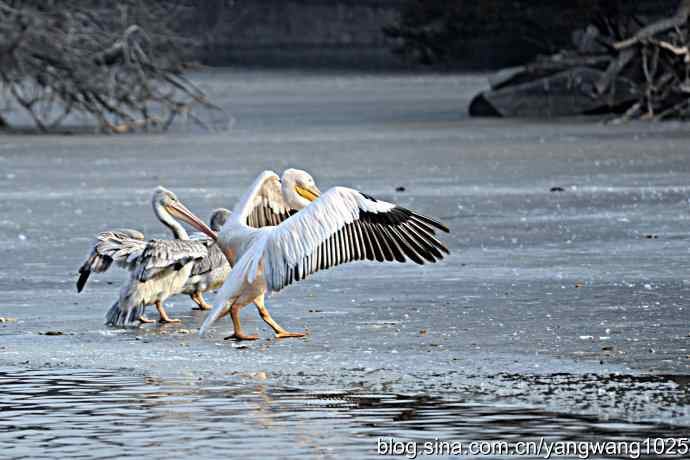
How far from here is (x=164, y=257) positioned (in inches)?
346

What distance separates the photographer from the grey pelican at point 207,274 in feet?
30.4

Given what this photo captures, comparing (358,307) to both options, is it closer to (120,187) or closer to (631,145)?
(120,187)

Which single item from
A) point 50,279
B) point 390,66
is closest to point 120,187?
point 50,279

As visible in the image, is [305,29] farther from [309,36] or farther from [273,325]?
[273,325]

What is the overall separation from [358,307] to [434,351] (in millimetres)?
1482

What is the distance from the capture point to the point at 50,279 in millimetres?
10500

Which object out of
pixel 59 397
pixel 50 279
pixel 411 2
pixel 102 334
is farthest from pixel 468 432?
pixel 411 2

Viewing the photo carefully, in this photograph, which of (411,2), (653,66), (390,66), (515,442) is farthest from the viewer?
(390,66)

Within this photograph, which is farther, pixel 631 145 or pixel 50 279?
pixel 631 145

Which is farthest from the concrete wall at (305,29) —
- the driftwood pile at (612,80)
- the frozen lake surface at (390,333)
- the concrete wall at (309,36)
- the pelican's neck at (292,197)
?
the pelican's neck at (292,197)

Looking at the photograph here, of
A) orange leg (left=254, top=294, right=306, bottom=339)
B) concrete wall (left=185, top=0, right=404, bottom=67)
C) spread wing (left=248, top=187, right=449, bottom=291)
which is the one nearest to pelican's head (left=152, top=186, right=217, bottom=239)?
orange leg (left=254, top=294, right=306, bottom=339)

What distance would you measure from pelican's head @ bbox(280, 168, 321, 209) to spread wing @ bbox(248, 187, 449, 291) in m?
0.51

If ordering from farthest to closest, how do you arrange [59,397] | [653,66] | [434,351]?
[653,66] < [434,351] < [59,397]

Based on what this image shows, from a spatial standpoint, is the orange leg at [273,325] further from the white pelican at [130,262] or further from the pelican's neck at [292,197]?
the white pelican at [130,262]
